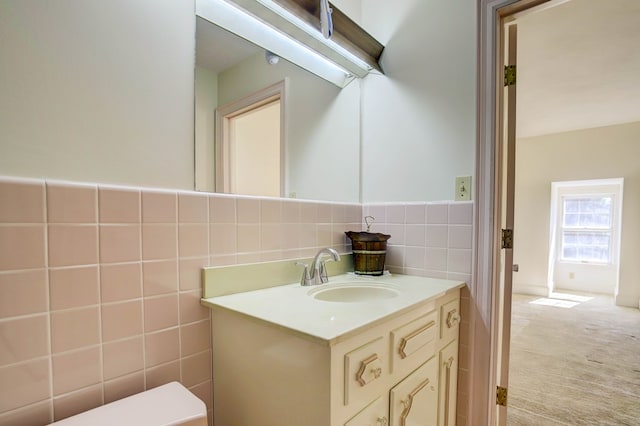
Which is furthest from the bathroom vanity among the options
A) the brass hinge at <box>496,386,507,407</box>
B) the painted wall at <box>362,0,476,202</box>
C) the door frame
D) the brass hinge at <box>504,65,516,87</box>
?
the brass hinge at <box>504,65,516,87</box>

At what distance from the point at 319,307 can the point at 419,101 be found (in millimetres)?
1136

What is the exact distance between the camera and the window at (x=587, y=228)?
4.64 meters

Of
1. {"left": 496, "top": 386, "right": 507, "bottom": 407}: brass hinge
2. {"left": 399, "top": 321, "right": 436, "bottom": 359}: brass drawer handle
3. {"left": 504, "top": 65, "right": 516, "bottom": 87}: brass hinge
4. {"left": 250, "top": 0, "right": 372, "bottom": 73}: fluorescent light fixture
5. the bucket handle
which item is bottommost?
{"left": 496, "top": 386, "right": 507, "bottom": 407}: brass hinge

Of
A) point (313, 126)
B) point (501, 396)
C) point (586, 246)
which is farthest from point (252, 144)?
point (586, 246)

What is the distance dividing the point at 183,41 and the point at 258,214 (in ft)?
2.09

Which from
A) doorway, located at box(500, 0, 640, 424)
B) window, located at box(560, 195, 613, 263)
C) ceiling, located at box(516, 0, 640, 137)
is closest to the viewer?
ceiling, located at box(516, 0, 640, 137)

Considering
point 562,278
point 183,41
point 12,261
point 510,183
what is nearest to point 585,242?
point 562,278

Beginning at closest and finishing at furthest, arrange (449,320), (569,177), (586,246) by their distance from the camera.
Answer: (449,320) < (569,177) < (586,246)

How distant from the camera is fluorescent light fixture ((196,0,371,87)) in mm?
1139

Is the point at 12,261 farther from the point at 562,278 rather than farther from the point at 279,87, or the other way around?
the point at 562,278

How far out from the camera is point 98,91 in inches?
33.9

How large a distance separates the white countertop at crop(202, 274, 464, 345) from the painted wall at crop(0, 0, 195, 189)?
1.47 feet

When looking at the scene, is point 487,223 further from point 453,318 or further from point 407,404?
point 407,404

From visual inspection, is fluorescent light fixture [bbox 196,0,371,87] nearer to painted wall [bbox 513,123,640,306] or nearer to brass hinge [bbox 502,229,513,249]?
brass hinge [bbox 502,229,513,249]
